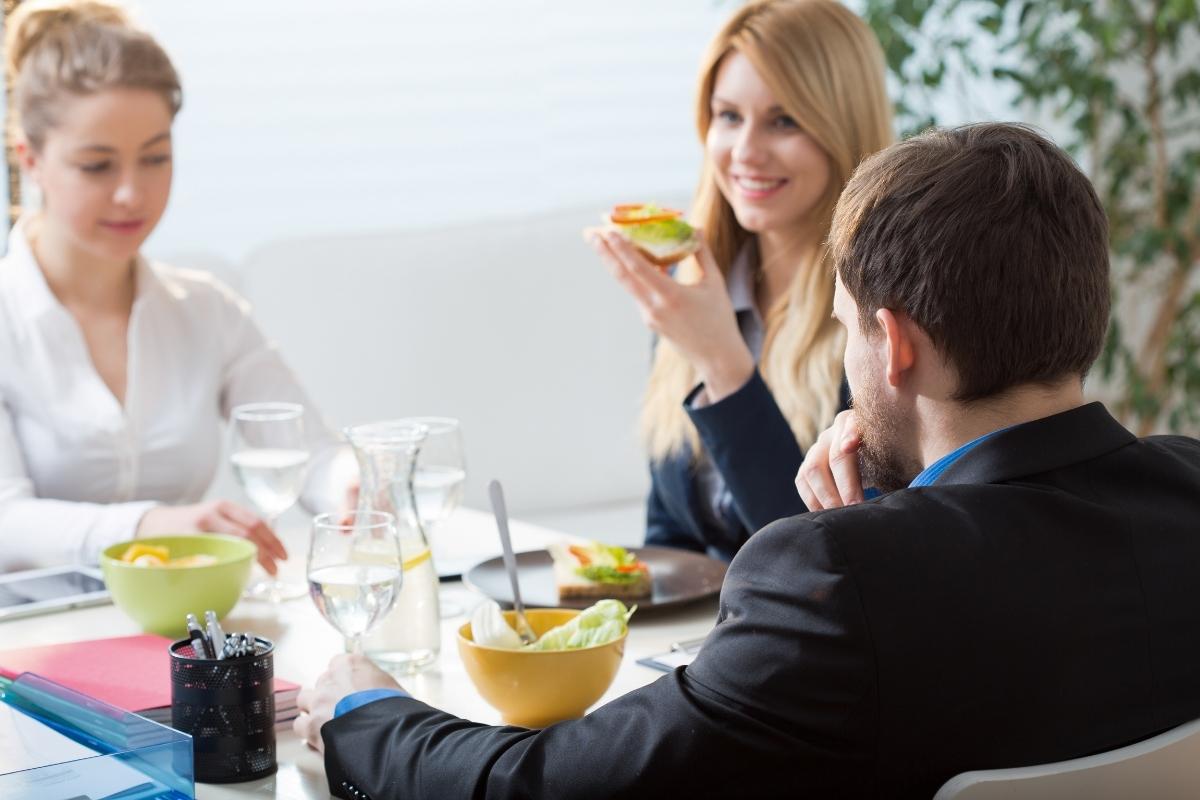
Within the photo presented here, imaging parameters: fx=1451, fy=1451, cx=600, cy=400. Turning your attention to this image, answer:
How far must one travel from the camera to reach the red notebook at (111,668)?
1421 mm

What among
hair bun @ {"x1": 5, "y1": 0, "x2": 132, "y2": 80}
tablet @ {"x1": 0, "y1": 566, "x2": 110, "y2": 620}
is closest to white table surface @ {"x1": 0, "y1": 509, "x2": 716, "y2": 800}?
tablet @ {"x1": 0, "y1": 566, "x2": 110, "y2": 620}

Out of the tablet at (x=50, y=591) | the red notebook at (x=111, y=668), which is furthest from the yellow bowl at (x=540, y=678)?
the tablet at (x=50, y=591)

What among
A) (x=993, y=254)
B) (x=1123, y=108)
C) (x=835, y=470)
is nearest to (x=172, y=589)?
(x=835, y=470)

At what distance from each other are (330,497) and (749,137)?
0.92 m

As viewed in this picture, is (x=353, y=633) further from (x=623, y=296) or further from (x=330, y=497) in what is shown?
(x=623, y=296)

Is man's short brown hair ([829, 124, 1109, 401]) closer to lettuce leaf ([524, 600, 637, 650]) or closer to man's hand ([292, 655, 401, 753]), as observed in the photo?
lettuce leaf ([524, 600, 637, 650])

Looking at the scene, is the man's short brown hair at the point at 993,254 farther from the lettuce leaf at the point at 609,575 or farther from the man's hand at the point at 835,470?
the lettuce leaf at the point at 609,575

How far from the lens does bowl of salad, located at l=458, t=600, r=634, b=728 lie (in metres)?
1.34

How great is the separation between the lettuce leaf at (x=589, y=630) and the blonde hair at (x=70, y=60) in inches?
56.7

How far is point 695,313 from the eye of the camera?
86.7 inches

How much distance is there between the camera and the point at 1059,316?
1138 millimetres

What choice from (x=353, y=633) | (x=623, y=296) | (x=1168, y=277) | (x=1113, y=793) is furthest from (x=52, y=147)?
(x=1168, y=277)

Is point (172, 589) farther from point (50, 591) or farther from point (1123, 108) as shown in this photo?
point (1123, 108)

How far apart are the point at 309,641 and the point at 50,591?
426 millimetres
